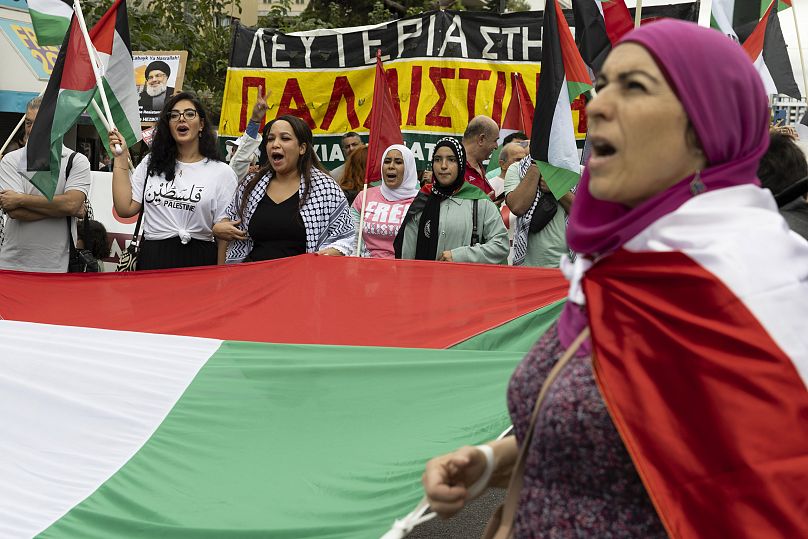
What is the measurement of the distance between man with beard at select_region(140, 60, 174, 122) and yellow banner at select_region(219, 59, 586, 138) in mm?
3456

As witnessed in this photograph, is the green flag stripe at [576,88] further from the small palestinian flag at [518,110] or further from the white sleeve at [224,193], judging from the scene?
the small palestinian flag at [518,110]

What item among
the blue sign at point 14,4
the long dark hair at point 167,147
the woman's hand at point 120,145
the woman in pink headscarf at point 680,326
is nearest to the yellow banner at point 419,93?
the woman's hand at point 120,145

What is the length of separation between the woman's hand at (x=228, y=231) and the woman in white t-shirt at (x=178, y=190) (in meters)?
0.12

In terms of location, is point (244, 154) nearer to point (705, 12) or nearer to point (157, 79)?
point (705, 12)

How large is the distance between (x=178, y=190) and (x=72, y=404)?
7.03 ft

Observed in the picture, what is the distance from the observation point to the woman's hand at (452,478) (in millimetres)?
1754

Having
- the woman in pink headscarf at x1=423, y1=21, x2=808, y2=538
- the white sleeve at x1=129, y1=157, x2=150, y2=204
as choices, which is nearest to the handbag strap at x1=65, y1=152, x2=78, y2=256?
the white sleeve at x1=129, y1=157, x2=150, y2=204

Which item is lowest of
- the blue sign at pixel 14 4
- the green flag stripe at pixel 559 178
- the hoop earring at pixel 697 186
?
the green flag stripe at pixel 559 178

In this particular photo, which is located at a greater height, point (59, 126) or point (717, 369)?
point (59, 126)

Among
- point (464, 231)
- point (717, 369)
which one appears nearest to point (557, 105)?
point (464, 231)

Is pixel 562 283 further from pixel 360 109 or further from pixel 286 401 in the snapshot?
pixel 360 109

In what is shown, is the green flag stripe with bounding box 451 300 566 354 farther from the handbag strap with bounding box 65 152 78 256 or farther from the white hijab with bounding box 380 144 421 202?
the handbag strap with bounding box 65 152 78 256

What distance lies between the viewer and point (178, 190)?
577cm

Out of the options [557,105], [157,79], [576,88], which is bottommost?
[557,105]
